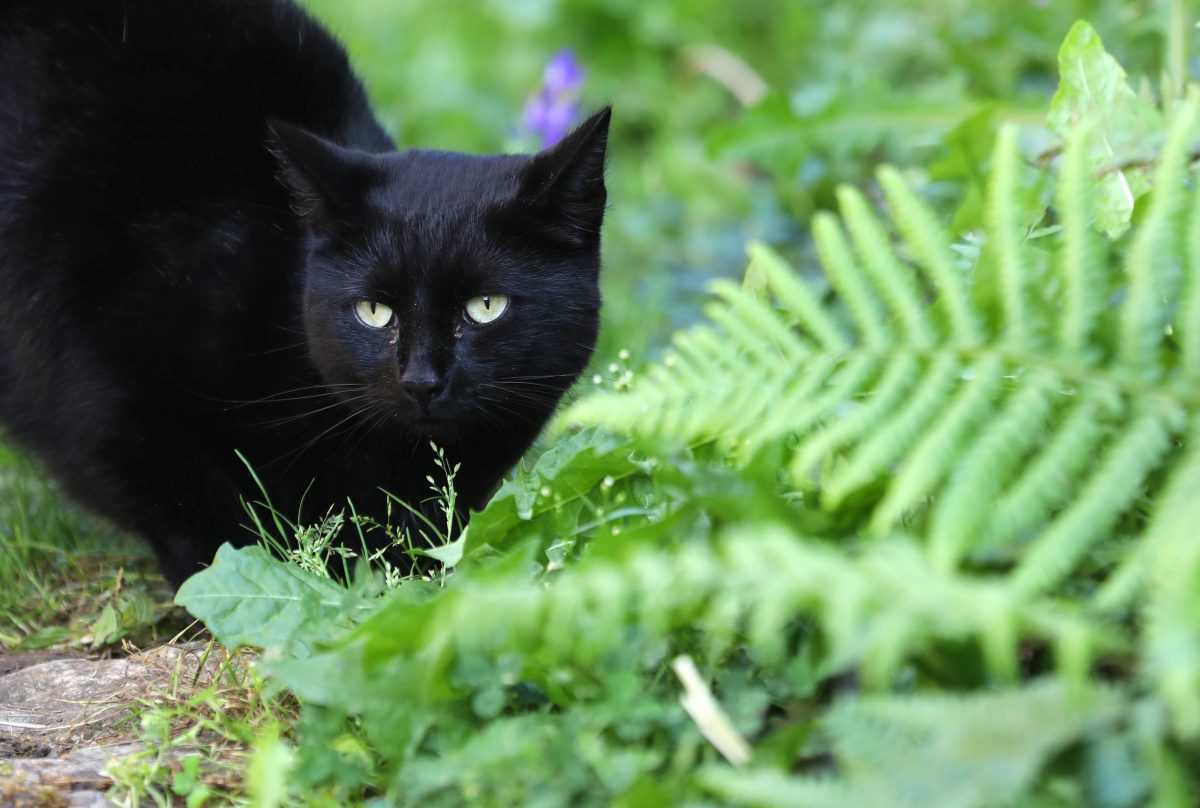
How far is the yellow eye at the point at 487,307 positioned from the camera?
2291mm

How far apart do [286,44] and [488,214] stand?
74 centimetres

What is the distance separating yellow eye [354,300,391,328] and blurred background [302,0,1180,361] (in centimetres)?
122

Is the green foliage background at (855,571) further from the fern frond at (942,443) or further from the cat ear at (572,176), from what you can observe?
the cat ear at (572,176)

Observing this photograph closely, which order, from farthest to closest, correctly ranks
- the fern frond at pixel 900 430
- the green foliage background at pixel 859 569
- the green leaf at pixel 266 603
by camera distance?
the green leaf at pixel 266 603 < the fern frond at pixel 900 430 < the green foliage background at pixel 859 569

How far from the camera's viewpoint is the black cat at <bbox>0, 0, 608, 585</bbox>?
2273mm

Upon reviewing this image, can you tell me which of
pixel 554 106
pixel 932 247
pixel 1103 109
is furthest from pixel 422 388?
pixel 554 106

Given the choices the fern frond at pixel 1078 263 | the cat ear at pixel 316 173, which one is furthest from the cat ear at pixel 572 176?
the fern frond at pixel 1078 263

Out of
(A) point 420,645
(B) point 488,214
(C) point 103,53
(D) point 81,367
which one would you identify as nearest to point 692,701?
(A) point 420,645

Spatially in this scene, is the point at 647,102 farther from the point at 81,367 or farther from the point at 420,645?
the point at 420,645

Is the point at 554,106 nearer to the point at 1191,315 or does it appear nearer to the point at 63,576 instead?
the point at 63,576

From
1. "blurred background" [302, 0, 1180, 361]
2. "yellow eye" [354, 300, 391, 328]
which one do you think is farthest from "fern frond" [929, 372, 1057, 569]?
"blurred background" [302, 0, 1180, 361]

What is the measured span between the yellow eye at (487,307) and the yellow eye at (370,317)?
16 centimetres

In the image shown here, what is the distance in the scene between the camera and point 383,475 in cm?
243

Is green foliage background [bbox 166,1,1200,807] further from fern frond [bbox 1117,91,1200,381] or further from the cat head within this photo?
the cat head
